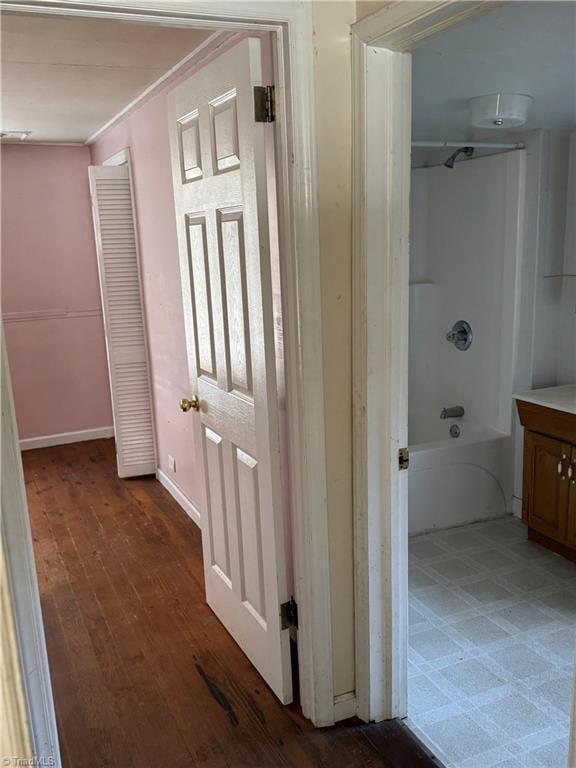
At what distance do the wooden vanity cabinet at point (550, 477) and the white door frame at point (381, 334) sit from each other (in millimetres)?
1334

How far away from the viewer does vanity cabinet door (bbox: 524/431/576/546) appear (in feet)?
9.86

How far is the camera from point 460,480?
3.48 metres

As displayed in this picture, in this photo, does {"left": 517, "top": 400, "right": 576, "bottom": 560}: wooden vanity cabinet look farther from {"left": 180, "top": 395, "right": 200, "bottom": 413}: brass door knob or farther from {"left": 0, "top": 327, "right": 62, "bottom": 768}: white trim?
{"left": 0, "top": 327, "right": 62, "bottom": 768}: white trim

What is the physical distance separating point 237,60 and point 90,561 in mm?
2448

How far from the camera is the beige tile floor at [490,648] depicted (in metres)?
2.02

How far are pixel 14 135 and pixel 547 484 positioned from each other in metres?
4.04

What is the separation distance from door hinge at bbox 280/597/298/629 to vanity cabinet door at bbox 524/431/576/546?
1565 millimetres

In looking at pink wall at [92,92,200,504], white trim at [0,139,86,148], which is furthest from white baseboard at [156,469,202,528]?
white trim at [0,139,86,148]

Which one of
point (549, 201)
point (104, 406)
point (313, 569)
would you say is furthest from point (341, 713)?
point (104, 406)

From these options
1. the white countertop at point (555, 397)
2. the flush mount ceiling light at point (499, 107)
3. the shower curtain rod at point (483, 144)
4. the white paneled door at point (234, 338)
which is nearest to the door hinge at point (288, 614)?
the white paneled door at point (234, 338)

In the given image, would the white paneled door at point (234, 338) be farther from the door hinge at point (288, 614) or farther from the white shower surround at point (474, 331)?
the white shower surround at point (474, 331)

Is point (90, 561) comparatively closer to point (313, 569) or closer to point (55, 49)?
point (313, 569)

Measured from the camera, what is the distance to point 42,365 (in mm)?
5105

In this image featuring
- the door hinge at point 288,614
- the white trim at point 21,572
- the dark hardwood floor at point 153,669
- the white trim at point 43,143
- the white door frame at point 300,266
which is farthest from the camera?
the white trim at point 43,143
